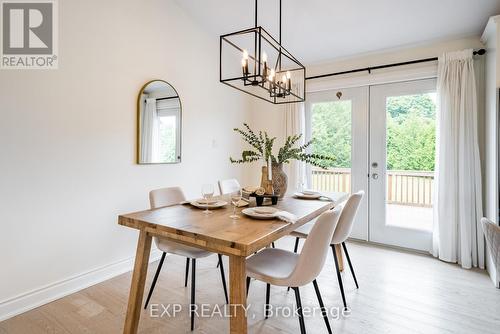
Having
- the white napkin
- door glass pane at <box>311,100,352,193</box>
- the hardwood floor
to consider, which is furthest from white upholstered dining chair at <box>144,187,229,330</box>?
door glass pane at <box>311,100,352,193</box>

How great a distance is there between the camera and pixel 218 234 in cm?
126

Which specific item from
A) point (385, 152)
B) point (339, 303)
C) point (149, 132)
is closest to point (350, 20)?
point (385, 152)

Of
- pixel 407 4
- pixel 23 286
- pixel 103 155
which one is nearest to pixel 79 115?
pixel 103 155

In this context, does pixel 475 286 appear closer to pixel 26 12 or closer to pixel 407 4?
pixel 407 4

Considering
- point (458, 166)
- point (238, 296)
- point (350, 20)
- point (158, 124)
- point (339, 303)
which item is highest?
point (350, 20)

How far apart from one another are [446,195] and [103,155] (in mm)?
3538

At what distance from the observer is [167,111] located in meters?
2.95

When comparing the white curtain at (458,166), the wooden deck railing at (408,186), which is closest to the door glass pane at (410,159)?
the wooden deck railing at (408,186)

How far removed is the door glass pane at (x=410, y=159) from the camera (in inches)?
120

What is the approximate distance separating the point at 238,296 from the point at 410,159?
2862 mm

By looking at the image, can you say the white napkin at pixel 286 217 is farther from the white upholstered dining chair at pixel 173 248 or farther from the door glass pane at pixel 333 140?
the door glass pane at pixel 333 140

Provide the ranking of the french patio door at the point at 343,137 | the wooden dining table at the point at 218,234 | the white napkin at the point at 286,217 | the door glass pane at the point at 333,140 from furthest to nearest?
the door glass pane at the point at 333,140 < the french patio door at the point at 343,137 < the white napkin at the point at 286,217 < the wooden dining table at the point at 218,234

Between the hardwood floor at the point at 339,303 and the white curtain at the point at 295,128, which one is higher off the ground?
the white curtain at the point at 295,128

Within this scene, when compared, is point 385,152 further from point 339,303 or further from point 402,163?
point 339,303
